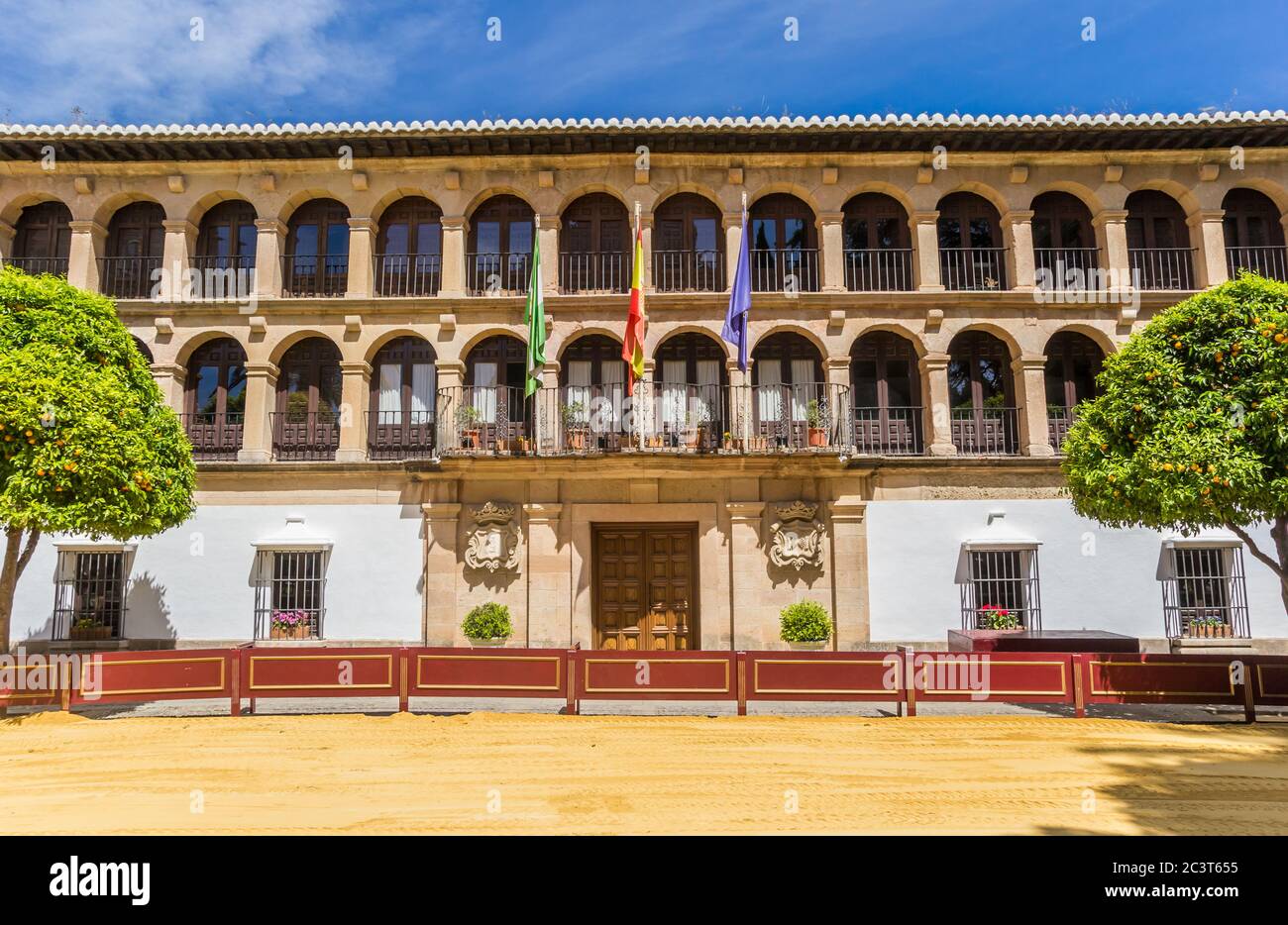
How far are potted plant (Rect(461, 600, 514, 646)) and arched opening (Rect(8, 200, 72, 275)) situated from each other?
13.8 metres

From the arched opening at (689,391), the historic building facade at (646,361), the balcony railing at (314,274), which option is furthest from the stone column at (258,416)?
the arched opening at (689,391)

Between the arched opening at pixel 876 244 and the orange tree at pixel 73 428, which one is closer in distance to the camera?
the orange tree at pixel 73 428

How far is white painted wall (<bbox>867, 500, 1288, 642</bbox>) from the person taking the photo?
16938mm

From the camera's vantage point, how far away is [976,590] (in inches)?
674

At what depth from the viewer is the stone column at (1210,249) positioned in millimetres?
18016

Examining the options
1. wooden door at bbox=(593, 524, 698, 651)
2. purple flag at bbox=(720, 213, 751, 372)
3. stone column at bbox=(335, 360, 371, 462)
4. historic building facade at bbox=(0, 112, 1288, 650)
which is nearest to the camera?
purple flag at bbox=(720, 213, 751, 372)

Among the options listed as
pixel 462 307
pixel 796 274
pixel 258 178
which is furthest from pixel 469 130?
pixel 796 274

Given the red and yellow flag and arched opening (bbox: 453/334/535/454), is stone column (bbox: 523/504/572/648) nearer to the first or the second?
arched opening (bbox: 453/334/535/454)

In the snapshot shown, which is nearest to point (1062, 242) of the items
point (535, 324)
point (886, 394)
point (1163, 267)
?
point (1163, 267)

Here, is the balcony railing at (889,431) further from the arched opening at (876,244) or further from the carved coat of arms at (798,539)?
the arched opening at (876,244)

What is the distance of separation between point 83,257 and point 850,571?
64.3 ft

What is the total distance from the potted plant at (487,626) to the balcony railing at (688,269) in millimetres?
8569

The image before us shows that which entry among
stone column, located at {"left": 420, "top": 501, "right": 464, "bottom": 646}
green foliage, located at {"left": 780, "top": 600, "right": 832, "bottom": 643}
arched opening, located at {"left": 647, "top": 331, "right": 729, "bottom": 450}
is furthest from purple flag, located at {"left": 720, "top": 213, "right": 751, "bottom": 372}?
stone column, located at {"left": 420, "top": 501, "right": 464, "bottom": 646}

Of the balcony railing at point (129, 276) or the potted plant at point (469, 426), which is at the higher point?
the balcony railing at point (129, 276)
